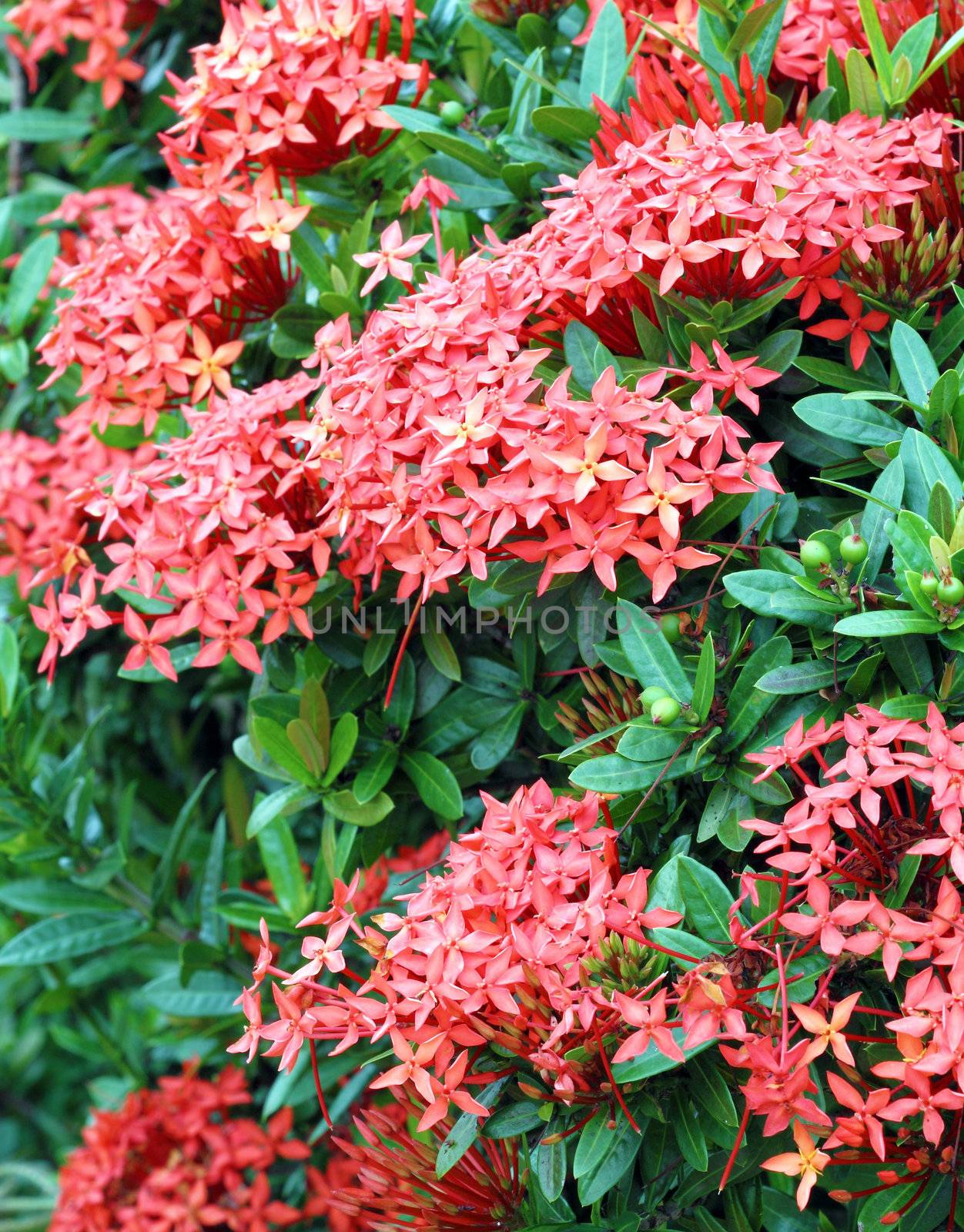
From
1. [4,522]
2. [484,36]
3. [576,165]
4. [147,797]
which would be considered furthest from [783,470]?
[147,797]

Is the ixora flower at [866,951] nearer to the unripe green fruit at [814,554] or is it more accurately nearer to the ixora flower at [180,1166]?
the unripe green fruit at [814,554]

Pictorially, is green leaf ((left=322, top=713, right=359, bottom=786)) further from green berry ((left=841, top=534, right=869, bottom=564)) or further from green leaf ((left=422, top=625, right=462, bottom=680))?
green berry ((left=841, top=534, right=869, bottom=564))

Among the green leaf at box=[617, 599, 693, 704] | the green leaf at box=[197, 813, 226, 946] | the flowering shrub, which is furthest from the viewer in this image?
the green leaf at box=[197, 813, 226, 946]

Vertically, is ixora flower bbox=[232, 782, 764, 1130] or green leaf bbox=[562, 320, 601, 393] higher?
green leaf bbox=[562, 320, 601, 393]

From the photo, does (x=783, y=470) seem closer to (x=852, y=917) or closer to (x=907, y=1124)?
(x=852, y=917)

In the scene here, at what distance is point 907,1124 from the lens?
1062 mm

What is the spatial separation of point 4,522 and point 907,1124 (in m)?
1.55

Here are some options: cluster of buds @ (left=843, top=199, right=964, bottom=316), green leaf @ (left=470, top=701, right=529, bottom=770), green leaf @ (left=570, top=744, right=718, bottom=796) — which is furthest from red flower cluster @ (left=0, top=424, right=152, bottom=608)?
cluster of buds @ (left=843, top=199, right=964, bottom=316)

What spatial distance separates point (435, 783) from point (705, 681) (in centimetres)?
44

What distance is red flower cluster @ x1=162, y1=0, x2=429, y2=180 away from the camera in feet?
4.75

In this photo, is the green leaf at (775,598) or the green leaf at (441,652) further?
the green leaf at (441,652)

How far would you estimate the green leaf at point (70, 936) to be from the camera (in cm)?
178

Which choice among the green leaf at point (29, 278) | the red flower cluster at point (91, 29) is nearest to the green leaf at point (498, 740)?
the green leaf at point (29, 278)

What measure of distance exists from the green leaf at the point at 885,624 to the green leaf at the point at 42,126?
192cm
